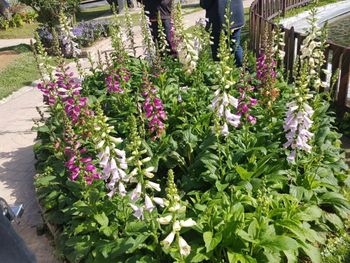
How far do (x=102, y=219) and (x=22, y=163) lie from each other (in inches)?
123

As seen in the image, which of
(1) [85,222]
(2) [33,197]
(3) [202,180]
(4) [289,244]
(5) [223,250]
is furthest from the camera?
(2) [33,197]

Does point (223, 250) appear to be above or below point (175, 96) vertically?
below

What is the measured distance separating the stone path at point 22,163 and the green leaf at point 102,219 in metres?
0.89

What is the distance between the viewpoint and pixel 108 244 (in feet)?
11.8

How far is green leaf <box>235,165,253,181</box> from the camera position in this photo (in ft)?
13.1

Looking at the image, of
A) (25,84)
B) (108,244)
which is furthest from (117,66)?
(25,84)

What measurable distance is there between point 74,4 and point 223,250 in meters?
11.9

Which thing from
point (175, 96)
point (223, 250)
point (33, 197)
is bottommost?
point (33, 197)

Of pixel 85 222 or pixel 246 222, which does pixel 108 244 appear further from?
pixel 246 222

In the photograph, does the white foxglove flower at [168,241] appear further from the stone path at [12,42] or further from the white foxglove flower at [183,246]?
the stone path at [12,42]

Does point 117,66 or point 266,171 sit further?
point 117,66

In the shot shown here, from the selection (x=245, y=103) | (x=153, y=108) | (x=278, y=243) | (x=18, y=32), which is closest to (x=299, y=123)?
(x=245, y=103)

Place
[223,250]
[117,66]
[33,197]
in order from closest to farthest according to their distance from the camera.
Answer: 1. [223,250]
2. [33,197]
3. [117,66]

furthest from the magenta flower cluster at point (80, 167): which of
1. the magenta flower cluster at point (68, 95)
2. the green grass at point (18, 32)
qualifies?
the green grass at point (18, 32)
